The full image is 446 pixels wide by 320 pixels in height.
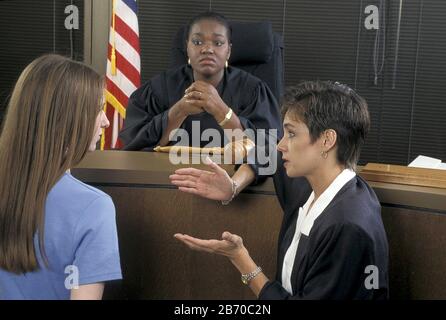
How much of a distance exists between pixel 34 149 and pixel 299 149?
2.04 feet

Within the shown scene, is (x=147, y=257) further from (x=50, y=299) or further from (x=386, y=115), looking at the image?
(x=386, y=115)

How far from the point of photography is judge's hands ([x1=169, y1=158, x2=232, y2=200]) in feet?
5.49

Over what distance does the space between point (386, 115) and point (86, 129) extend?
11.4 ft

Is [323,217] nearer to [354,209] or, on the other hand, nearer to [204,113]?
[354,209]

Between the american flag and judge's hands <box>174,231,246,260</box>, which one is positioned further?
the american flag

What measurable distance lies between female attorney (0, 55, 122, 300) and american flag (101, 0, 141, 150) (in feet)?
8.57

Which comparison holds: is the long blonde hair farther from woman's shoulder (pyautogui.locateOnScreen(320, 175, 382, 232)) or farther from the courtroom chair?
the courtroom chair

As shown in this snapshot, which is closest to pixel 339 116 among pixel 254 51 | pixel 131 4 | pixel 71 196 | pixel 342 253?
pixel 342 253

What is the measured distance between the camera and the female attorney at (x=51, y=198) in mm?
1166

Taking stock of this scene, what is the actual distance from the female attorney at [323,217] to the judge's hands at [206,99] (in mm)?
986

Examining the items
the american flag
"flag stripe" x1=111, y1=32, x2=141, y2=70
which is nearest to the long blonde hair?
the american flag

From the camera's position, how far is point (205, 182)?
5.52 ft

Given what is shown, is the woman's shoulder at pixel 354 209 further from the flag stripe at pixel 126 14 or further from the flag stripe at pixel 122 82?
the flag stripe at pixel 126 14

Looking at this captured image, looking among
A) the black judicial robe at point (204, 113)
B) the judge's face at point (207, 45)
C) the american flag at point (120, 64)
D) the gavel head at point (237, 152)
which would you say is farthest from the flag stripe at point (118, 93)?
the gavel head at point (237, 152)
